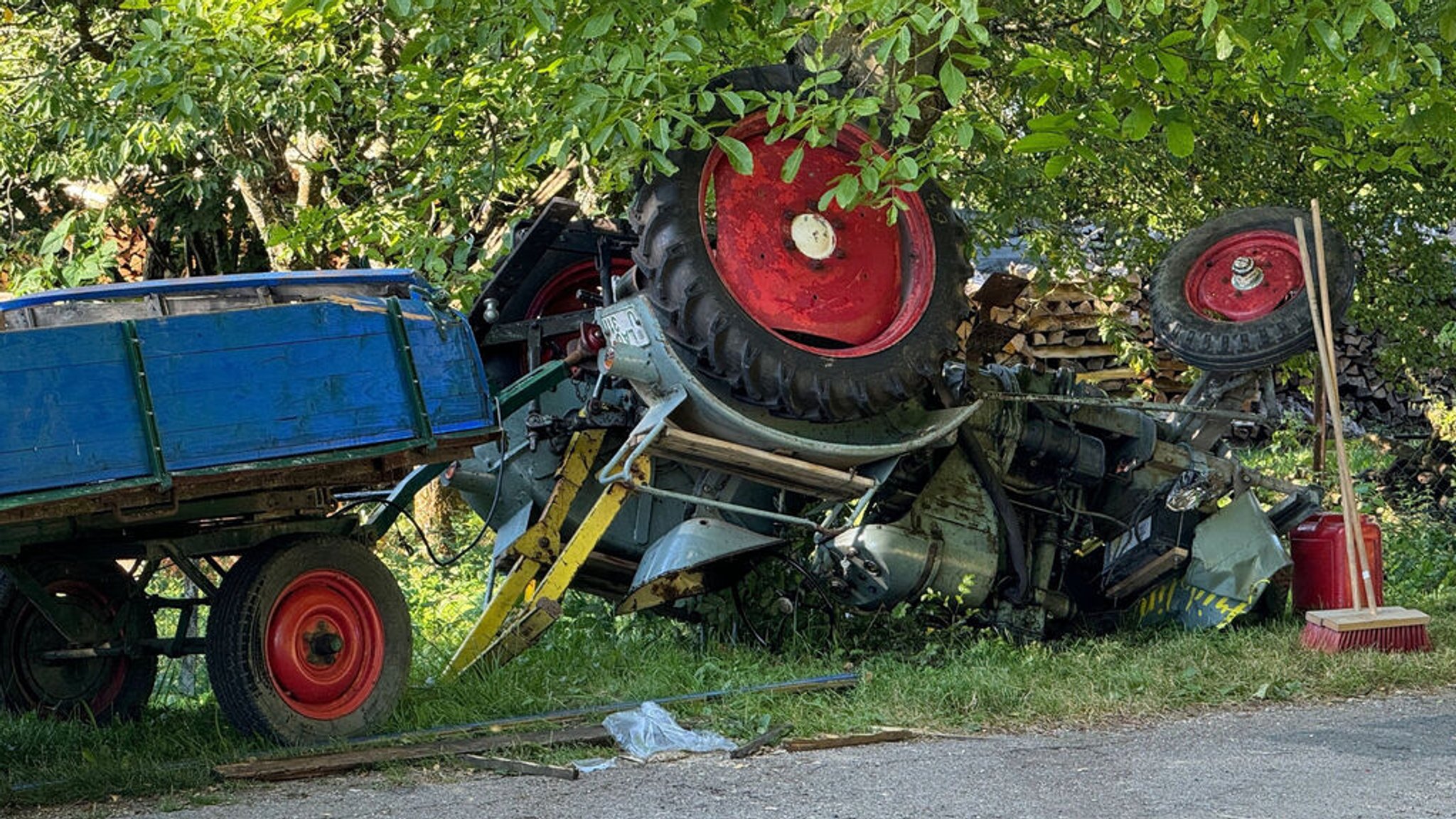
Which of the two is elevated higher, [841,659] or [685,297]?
[685,297]

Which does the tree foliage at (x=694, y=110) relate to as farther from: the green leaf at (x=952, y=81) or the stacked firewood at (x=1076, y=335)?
the stacked firewood at (x=1076, y=335)

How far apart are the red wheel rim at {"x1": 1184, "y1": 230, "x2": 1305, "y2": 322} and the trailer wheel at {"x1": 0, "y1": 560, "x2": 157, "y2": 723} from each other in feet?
17.7

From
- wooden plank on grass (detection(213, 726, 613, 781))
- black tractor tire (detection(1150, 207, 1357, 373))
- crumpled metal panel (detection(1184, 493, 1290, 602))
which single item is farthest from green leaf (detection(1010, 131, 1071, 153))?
wooden plank on grass (detection(213, 726, 613, 781))

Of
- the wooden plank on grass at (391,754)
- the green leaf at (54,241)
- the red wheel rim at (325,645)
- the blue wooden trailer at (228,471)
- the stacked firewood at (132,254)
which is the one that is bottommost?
the wooden plank on grass at (391,754)

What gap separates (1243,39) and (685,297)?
2.50 metres

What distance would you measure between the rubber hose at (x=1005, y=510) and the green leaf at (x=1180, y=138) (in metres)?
2.22

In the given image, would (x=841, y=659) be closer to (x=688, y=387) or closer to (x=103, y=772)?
(x=688, y=387)

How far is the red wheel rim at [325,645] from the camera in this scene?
6.28 m

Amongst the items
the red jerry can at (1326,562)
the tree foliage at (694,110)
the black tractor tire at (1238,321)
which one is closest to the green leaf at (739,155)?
the tree foliage at (694,110)

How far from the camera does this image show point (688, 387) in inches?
279

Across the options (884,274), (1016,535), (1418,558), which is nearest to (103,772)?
(884,274)

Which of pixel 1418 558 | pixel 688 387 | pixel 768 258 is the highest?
pixel 768 258

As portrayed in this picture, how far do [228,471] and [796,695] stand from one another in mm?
2560

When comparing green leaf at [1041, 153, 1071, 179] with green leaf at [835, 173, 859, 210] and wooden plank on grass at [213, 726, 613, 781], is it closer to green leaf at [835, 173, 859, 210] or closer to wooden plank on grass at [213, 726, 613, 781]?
green leaf at [835, 173, 859, 210]
